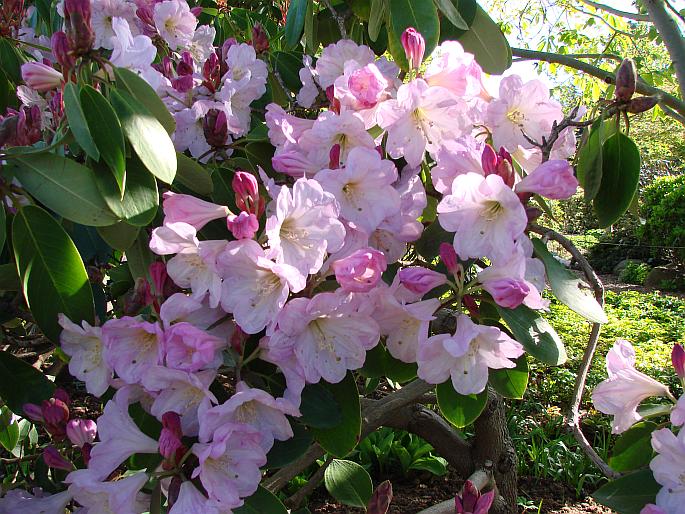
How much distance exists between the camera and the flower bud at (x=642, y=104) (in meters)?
0.94

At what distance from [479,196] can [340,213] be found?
18 cm

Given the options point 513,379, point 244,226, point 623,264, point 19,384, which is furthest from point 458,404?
point 623,264

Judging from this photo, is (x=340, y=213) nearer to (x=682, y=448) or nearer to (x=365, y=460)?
(x=682, y=448)

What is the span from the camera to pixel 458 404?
107 cm

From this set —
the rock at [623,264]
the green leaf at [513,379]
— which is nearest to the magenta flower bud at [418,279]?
the green leaf at [513,379]

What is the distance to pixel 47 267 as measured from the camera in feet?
2.99

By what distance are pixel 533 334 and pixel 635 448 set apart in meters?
0.37

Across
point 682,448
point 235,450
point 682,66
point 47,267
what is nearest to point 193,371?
point 235,450

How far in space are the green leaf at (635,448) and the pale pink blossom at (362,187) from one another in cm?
63

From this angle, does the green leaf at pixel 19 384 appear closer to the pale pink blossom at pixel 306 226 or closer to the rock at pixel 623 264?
the pale pink blossom at pixel 306 226

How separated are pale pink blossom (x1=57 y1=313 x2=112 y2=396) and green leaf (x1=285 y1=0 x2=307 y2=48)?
0.91 meters

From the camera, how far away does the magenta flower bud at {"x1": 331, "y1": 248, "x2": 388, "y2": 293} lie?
2.60 feet

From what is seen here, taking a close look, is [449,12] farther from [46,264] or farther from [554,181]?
[46,264]

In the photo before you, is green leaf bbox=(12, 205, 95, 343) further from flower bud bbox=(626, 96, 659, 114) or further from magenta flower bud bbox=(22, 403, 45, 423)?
flower bud bbox=(626, 96, 659, 114)
